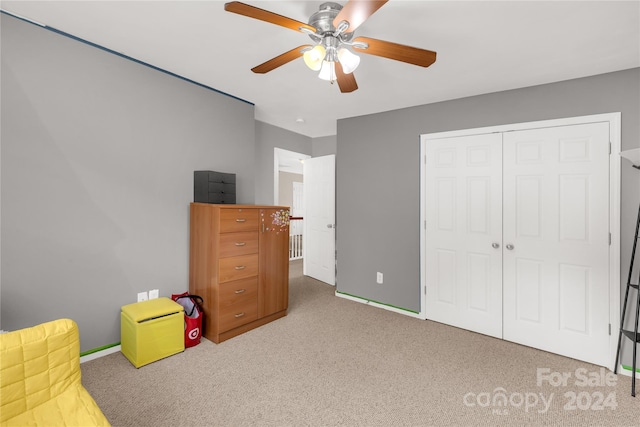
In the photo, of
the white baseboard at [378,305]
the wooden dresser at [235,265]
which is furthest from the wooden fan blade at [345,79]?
the white baseboard at [378,305]

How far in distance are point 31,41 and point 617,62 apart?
13.9ft

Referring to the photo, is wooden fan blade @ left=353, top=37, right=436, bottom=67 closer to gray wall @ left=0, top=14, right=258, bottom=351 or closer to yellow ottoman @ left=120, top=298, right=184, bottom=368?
gray wall @ left=0, top=14, right=258, bottom=351

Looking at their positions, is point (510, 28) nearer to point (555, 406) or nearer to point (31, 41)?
point (555, 406)

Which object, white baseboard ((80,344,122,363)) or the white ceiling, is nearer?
the white ceiling

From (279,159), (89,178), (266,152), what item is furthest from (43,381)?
(279,159)

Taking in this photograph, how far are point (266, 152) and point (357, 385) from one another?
3.29 metres

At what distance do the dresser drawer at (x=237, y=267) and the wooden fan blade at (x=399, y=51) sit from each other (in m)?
2.00

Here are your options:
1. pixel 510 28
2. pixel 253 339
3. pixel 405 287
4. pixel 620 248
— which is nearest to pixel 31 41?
pixel 253 339

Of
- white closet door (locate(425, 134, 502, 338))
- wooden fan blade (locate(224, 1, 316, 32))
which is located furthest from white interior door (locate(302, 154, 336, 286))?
wooden fan blade (locate(224, 1, 316, 32))

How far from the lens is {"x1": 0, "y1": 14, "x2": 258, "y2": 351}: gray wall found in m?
1.98

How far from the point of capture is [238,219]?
277 cm

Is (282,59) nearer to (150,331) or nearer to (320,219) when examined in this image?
(150,331)

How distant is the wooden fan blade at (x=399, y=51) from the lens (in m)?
1.58

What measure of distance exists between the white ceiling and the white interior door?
178 centimetres
